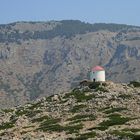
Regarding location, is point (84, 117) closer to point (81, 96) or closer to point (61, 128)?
point (61, 128)

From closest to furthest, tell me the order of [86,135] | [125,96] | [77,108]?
1. [86,135]
2. [77,108]
3. [125,96]

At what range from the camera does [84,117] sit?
67250 mm

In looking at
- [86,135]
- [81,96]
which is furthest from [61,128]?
[81,96]

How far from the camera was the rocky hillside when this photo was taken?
169 feet

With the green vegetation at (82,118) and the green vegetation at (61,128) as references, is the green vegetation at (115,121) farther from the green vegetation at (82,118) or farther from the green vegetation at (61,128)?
the green vegetation at (82,118)

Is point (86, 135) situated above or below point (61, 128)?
above

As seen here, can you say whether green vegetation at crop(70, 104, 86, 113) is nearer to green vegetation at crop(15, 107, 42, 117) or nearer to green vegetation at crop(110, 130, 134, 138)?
green vegetation at crop(15, 107, 42, 117)

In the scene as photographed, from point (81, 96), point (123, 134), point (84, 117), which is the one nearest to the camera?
point (123, 134)

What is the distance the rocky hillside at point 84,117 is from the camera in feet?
169

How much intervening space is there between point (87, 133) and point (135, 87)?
5018 cm

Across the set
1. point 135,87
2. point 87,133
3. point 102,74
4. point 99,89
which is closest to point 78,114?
point 87,133

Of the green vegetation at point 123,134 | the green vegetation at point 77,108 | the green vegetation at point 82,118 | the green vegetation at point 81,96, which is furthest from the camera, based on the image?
the green vegetation at point 81,96

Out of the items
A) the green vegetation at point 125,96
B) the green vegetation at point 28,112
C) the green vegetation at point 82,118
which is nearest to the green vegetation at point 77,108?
the green vegetation at point 82,118

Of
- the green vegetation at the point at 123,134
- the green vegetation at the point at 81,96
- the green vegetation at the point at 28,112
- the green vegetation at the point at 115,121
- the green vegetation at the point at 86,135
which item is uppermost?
the green vegetation at the point at 123,134
